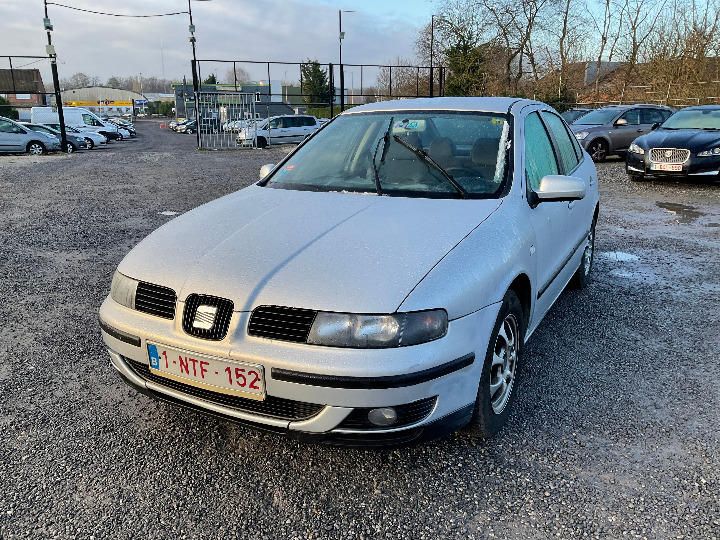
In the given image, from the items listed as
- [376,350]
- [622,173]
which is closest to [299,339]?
[376,350]

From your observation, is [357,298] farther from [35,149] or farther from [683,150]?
[35,149]

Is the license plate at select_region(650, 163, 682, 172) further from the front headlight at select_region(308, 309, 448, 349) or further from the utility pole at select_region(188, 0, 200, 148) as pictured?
the utility pole at select_region(188, 0, 200, 148)

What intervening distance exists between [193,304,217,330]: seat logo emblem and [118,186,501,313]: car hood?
7 cm

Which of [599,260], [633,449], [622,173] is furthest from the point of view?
[622,173]

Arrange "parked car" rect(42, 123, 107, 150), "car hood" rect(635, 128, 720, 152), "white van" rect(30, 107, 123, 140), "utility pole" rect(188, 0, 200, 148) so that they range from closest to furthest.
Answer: "car hood" rect(635, 128, 720, 152) < "utility pole" rect(188, 0, 200, 148) < "parked car" rect(42, 123, 107, 150) < "white van" rect(30, 107, 123, 140)

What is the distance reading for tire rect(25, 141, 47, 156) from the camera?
69.5ft

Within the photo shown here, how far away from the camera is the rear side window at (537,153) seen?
3.19 m

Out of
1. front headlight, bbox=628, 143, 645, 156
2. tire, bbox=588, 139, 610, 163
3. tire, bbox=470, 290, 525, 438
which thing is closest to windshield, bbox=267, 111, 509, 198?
tire, bbox=470, 290, 525, 438

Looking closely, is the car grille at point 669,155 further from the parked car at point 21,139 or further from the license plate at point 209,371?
the parked car at point 21,139

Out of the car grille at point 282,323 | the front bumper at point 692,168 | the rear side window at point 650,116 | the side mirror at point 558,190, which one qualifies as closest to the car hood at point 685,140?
the front bumper at point 692,168

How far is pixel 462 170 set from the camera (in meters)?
3.14

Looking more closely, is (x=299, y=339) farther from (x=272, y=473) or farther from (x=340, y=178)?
(x=340, y=178)

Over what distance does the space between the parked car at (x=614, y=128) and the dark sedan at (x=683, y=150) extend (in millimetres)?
3297

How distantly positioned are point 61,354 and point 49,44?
20.6 metres
